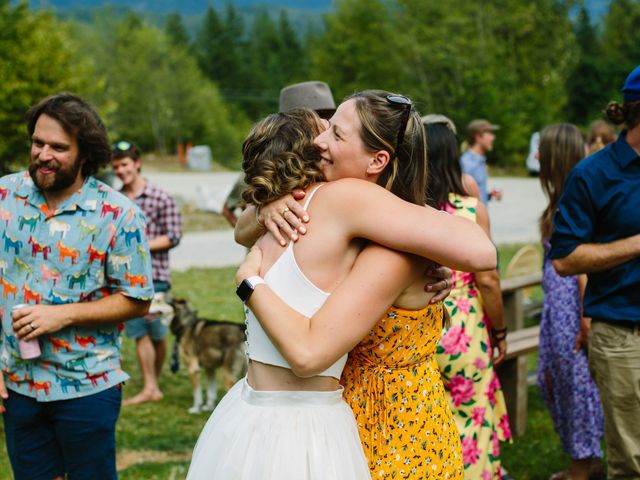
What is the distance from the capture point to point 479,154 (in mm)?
9875

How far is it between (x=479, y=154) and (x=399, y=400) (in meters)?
7.75

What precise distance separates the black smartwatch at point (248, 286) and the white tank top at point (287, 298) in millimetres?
36

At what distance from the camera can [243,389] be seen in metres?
2.49

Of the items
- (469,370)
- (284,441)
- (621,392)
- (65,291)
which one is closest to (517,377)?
(469,370)

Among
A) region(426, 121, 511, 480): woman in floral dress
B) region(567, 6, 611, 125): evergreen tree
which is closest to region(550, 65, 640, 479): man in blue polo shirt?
region(426, 121, 511, 480): woman in floral dress

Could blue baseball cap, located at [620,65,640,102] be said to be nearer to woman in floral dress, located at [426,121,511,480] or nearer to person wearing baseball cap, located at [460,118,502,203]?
woman in floral dress, located at [426,121,511,480]

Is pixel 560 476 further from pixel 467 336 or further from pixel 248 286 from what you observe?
pixel 248 286

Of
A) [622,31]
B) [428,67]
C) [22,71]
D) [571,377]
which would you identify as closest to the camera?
[571,377]

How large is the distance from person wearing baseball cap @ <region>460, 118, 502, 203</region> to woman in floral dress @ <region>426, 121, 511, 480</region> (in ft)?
16.9

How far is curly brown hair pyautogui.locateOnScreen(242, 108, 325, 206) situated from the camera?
238 centimetres

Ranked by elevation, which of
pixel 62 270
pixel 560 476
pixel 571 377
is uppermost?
pixel 62 270

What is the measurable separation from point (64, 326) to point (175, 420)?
140 inches

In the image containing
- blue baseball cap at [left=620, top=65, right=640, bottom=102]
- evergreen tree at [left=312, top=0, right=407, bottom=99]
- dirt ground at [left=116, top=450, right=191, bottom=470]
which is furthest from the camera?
evergreen tree at [left=312, top=0, right=407, bottom=99]

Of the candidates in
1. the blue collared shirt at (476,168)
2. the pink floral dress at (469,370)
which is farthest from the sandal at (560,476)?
the blue collared shirt at (476,168)
